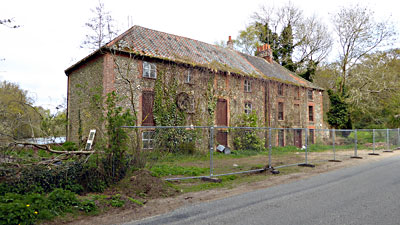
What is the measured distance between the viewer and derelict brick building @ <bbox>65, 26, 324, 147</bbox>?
53.9 ft

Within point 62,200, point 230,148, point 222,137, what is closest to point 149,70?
point 222,137

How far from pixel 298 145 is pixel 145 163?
27.4 feet

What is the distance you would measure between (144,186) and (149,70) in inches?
441

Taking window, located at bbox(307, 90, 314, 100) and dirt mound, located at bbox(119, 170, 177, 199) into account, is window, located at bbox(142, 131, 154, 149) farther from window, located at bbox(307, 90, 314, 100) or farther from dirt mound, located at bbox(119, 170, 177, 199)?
window, located at bbox(307, 90, 314, 100)

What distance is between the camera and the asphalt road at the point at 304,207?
5.29 meters

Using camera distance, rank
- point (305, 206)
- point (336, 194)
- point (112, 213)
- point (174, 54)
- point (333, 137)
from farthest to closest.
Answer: point (174, 54)
point (333, 137)
point (336, 194)
point (305, 206)
point (112, 213)

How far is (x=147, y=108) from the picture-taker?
17.3m

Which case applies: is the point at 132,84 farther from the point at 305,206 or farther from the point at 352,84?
the point at 352,84

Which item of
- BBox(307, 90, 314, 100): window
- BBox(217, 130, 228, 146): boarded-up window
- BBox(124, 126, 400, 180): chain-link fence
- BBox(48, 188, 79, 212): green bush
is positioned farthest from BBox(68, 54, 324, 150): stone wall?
BBox(48, 188, 79, 212): green bush

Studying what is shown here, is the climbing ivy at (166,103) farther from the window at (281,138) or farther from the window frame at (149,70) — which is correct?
the window at (281,138)

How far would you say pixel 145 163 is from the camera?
827cm

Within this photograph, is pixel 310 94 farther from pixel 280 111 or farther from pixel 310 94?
pixel 280 111

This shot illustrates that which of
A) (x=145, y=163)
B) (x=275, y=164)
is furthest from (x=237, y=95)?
(x=145, y=163)

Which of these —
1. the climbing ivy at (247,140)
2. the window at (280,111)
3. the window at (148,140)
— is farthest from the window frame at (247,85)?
the window at (148,140)
